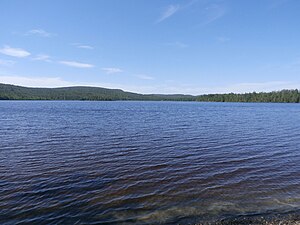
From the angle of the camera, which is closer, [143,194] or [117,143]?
[143,194]

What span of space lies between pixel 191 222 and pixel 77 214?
4.41 meters

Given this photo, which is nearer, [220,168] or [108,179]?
[108,179]

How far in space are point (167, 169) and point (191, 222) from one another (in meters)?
6.75

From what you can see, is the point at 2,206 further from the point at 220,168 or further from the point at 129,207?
the point at 220,168

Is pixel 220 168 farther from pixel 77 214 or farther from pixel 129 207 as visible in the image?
pixel 77 214

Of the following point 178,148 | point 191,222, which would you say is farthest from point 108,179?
point 178,148

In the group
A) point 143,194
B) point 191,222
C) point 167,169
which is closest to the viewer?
point 191,222

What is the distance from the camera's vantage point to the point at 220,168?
1606 cm

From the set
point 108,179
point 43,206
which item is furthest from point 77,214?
point 108,179

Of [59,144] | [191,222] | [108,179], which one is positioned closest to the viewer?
[191,222]

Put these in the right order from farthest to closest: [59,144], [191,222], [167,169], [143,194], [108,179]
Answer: [59,144] < [167,169] < [108,179] < [143,194] < [191,222]

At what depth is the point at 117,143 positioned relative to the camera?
80.7 ft

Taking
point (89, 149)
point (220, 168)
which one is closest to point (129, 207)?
point (220, 168)

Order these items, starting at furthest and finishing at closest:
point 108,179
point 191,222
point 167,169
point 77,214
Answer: point 167,169
point 108,179
point 77,214
point 191,222
